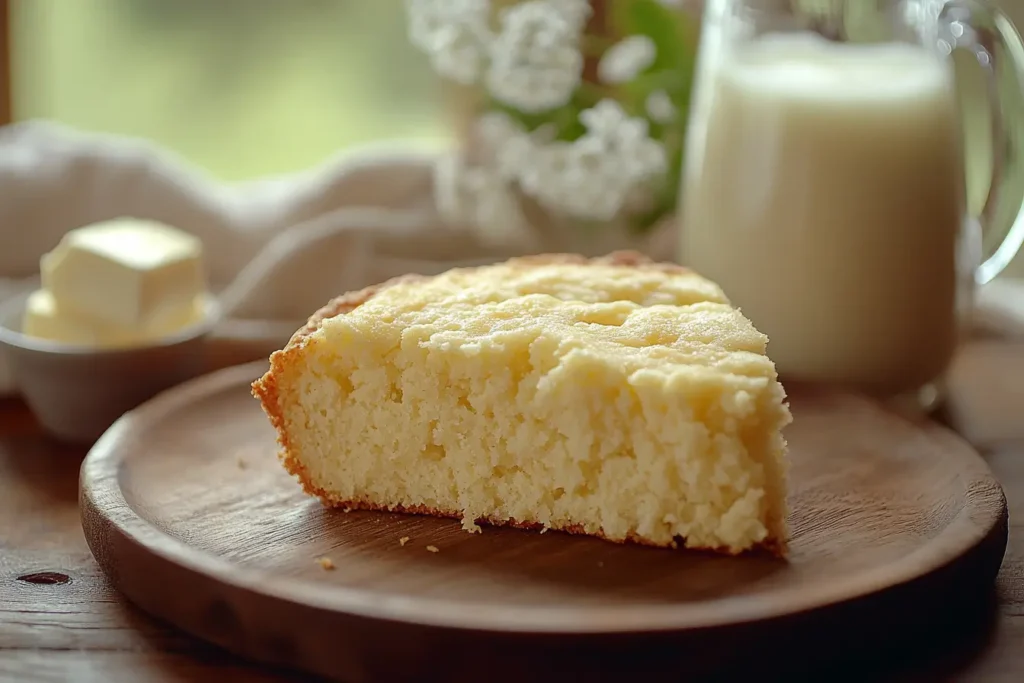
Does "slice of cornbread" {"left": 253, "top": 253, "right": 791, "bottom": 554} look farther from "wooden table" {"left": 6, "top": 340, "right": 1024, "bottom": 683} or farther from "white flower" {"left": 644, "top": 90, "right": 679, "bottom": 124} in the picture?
"white flower" {"left": 644, "top": 90, "right": 679, "bottom": 124}

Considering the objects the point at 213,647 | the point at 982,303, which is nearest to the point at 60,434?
the point at 213,647

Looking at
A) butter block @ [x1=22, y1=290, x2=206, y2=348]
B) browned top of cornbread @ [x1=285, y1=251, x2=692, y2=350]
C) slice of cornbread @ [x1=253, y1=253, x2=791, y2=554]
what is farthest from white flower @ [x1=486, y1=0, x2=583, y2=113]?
butter block @ [x1=22, y1=290, x2=206, y2=348]

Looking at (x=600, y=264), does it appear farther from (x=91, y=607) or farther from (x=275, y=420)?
(x=91, y=607)

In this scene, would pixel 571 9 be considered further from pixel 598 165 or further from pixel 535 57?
pixel 598 165

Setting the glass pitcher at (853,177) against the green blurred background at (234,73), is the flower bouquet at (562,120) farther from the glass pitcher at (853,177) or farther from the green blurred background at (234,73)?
the green blurred background at (234,73)

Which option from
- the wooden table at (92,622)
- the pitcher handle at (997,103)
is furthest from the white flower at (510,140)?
the wooden table at (92,622)
